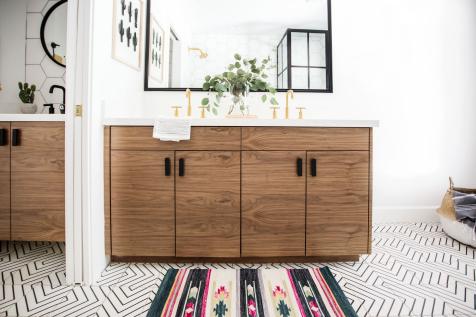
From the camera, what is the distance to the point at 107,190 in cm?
167

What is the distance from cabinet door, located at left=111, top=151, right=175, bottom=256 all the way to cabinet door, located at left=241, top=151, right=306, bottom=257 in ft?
1.45

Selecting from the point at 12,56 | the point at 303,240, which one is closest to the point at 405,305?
the point at 303,240

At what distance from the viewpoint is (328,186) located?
168 centimetres

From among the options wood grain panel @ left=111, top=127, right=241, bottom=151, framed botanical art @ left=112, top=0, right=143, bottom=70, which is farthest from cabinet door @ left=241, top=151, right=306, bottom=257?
framed botanical art @ left=112, top=0, right=143, bottom=70

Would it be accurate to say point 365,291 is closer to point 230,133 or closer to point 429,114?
point 230,133

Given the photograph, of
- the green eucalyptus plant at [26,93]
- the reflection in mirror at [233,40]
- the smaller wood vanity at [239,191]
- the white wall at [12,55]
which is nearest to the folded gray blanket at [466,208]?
the smaller wood vanity at [239,191]

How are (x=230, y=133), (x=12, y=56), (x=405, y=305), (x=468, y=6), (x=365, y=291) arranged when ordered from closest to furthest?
(x=405, y=305), (x=365, y=291), (x=230, y=133), (x=12, y=56), (x=468, y=6)

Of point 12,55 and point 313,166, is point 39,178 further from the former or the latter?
point 313,166

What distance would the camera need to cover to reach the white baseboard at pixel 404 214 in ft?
8.36

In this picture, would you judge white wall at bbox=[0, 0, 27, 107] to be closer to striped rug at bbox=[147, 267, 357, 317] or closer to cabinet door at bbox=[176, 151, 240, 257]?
cabinet door at bbox=[176, 151, 240, 257]

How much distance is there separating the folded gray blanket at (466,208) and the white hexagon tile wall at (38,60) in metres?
3.17

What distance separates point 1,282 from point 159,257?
818 mm

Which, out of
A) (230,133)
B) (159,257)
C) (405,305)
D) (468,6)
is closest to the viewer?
(405,305)

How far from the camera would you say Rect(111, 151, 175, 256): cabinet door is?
1.67 meters
